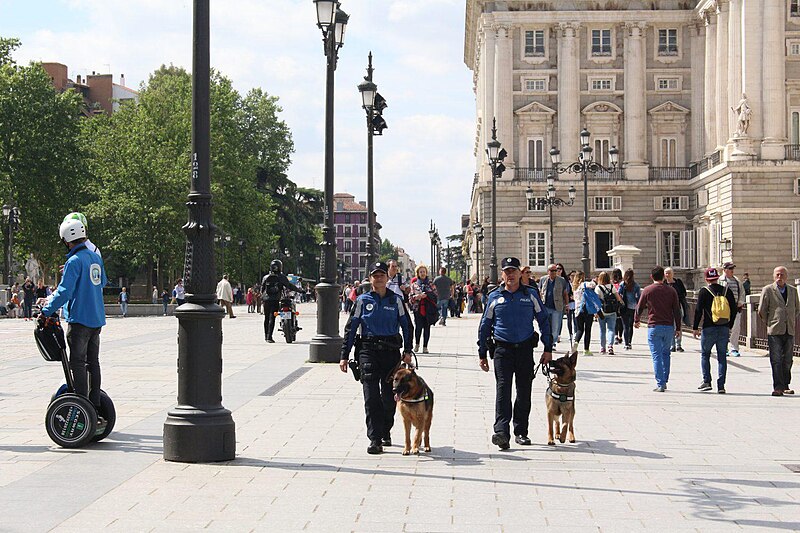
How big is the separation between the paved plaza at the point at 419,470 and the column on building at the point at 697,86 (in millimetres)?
58061

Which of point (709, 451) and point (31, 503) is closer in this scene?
point (31, 503)

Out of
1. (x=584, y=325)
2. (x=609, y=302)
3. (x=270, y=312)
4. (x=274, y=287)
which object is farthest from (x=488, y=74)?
(x=584, y=325)

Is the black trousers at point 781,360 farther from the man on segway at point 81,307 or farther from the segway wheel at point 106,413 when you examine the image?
the man on segway at point 81,307

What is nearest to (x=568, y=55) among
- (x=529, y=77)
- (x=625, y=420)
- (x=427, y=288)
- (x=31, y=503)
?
(x=529, y=77)

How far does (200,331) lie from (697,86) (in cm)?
6662

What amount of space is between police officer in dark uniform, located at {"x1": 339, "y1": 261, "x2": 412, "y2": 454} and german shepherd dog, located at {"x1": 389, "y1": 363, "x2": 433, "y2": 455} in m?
0.28

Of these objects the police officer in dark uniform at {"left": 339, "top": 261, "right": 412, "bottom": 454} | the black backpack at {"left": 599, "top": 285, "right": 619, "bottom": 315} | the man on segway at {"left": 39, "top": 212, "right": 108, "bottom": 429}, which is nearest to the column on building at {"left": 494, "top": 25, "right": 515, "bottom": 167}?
the black backpack at {"left": 599, "top": 285, "right": 619, "bottom": 315}

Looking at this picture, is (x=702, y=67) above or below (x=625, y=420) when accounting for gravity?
above

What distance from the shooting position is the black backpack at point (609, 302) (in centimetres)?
2383

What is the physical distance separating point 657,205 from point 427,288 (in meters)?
50.9

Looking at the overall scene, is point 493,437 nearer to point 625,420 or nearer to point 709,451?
point 709,451

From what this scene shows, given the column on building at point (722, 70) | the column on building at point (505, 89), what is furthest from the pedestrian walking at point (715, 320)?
the column on building at point (505, 89)

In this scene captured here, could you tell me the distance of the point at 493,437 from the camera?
10.5 m

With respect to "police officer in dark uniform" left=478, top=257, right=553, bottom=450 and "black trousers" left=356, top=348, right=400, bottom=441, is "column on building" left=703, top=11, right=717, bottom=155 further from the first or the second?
"black trousers" left=356, top=348, right=400, bottom=441
